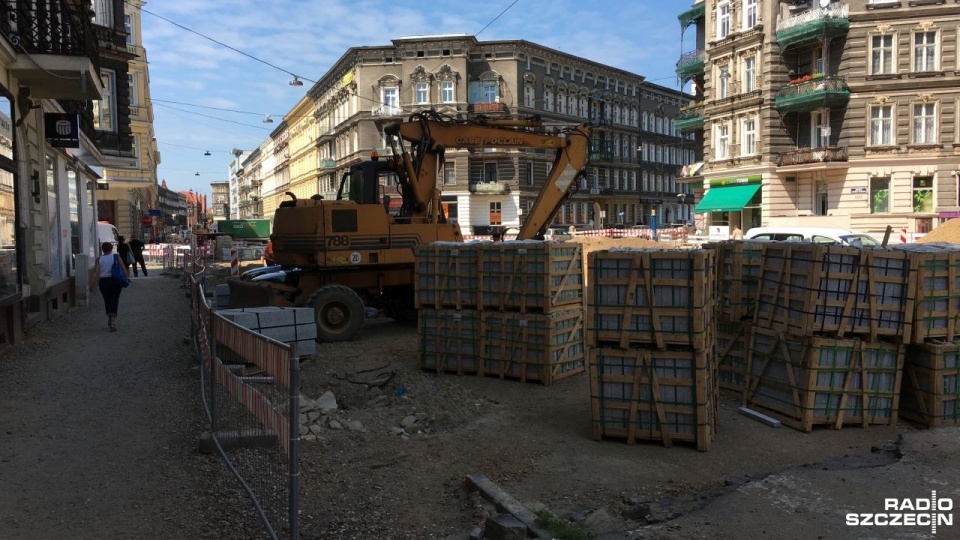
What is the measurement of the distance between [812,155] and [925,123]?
4.84 metres

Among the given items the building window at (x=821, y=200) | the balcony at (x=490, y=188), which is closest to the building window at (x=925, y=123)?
the building window at (x=821, y=200)

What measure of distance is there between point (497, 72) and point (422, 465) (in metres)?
55.9

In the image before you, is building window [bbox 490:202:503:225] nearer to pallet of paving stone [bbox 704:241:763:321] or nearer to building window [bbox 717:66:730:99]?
building window [bbox 717:66:730:99]

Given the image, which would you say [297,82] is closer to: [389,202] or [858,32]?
[389,202]

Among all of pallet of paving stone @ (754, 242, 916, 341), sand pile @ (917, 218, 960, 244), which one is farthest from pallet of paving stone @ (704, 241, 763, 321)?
sand pile @ (917, 218, 960, 244)

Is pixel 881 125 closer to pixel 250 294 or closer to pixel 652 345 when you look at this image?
pixel 250 294

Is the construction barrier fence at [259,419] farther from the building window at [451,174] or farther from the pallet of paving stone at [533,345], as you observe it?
the building window at [451,174]

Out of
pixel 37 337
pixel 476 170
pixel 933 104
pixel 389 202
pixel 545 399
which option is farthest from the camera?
pixel 476 170

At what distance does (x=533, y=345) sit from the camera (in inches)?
366

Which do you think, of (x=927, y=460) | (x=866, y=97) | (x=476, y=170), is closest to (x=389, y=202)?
(x=927, y=460)

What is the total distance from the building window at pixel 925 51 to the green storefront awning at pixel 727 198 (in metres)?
8.71

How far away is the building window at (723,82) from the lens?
126 feet

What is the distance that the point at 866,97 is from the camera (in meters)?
32.9

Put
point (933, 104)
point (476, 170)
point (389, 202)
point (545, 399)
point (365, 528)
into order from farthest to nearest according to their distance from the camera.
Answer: point (476, 170) < point (933, 104) < point (389, 202) < point (545, 399) < point (365, 528)
